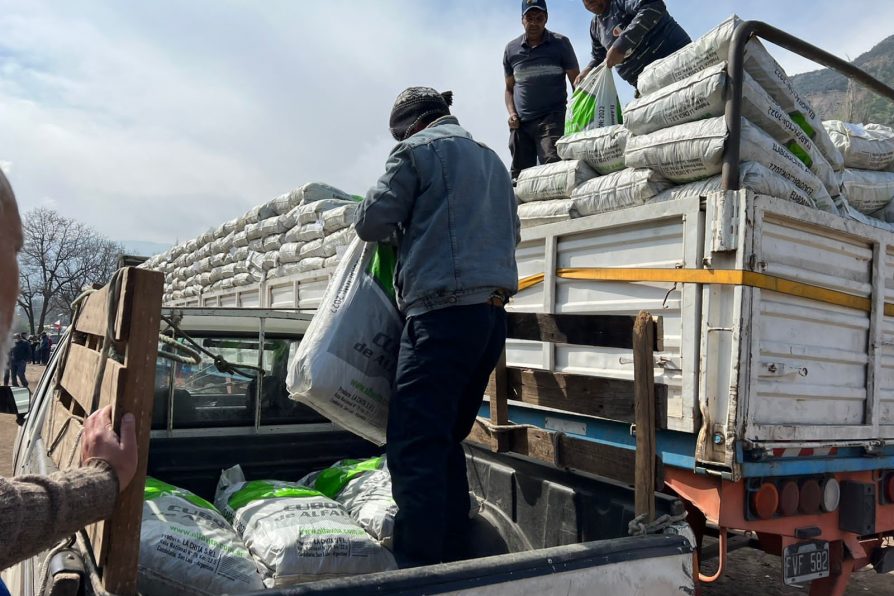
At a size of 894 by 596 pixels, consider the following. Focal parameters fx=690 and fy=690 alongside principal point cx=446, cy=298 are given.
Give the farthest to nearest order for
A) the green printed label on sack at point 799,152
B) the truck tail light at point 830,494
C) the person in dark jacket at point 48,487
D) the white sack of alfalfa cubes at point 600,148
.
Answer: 1. the white sack of alfalfa cubes at point 600,148
2. the green printed label on sack at point 799,152
3. the truck tail light at point 830,494
4. the person in dark jacket at point 48,487

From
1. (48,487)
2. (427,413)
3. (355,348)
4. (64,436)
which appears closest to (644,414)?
(427,413)

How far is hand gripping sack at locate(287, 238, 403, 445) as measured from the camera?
222cm

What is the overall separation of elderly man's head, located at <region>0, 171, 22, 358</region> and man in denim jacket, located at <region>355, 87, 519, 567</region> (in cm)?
110

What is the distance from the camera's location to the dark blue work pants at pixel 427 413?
209 cm

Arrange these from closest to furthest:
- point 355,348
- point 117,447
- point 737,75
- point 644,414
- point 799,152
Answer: point 117,447
point 644,414
point 355,348
point 737,75
point 799,152

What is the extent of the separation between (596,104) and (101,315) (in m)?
3.34

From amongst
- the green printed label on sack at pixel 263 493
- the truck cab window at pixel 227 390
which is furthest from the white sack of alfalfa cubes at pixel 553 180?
the green printed label on sack at pixel 263 493

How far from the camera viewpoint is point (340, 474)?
2.99 metres

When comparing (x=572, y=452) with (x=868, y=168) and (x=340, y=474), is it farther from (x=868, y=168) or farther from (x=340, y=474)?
(x=868, y=168)

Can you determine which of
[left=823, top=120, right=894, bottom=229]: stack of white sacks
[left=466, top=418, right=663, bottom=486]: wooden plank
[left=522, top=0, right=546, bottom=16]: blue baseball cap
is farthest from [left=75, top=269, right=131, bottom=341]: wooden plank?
[left=522, top=0, right=546, bottom=16]: blue baseball cap

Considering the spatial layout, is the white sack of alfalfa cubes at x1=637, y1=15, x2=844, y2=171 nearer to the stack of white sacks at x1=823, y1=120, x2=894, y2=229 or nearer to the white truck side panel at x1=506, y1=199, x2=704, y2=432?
the stack of white sacks at x1=823, y1=120, x2=894, y2=229

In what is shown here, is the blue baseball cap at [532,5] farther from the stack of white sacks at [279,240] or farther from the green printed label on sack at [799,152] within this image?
the green printed label on sack at [799,152]

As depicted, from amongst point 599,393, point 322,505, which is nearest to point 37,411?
point 322,505

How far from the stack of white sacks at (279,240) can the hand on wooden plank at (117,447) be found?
4.08 m
